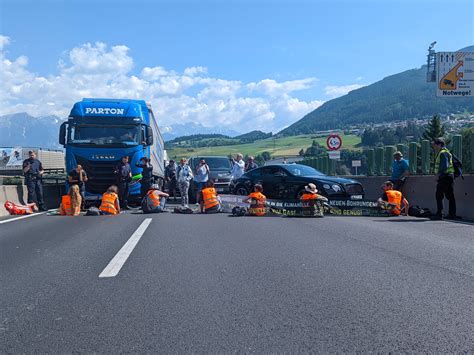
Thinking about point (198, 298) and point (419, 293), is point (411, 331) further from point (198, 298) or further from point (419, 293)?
point (198, 298)

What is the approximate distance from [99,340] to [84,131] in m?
14.5

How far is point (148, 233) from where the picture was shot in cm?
1111

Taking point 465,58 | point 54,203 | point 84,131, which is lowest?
Result: point 54,203

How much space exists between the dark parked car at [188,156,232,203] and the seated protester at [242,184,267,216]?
6767 mm

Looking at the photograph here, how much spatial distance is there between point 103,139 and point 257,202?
6218 millimetres

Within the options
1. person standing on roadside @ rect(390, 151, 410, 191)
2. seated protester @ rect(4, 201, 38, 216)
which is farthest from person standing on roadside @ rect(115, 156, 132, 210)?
person standing on roadside @ rect(390, 151, 410, 191)

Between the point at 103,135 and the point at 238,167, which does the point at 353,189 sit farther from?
the point at 103,135

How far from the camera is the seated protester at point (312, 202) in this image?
14.2m

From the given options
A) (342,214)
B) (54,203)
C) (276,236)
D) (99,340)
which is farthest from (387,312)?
(54,203)

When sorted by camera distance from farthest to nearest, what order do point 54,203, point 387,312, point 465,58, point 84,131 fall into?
point 465,58, point 54,203, point 84,131, point 387,312

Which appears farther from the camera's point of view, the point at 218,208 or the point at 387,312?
the point at 218,208

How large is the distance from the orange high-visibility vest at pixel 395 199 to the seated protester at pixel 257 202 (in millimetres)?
3301

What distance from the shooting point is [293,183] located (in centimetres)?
1647

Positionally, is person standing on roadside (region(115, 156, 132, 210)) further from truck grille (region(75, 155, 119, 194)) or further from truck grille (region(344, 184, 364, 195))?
truck grille (region(344, 184, 364, 195))
